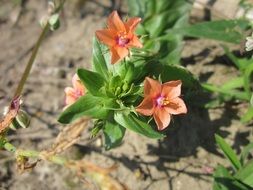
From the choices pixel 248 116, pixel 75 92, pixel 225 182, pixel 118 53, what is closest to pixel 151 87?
pixel 118 53

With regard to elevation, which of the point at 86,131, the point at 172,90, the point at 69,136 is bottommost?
the point at 86,131

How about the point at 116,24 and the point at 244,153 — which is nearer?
the point at 116,24

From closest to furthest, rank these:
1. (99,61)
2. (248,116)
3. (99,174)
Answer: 1. (99,174)
2. (99,61)
3. (248,116)

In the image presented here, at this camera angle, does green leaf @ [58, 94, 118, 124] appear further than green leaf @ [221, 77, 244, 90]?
No

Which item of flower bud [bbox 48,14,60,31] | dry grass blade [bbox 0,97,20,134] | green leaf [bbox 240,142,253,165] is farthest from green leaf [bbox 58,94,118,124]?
green leaf [bbox 240,142,253,165]

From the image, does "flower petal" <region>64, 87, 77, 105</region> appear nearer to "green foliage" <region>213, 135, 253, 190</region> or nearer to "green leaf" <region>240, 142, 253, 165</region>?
"green foliage" <region>213, 135, 253, 190</region>

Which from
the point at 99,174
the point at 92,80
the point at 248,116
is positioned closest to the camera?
the point at 99,174

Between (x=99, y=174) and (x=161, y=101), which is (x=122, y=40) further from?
(x=99, y=174)
